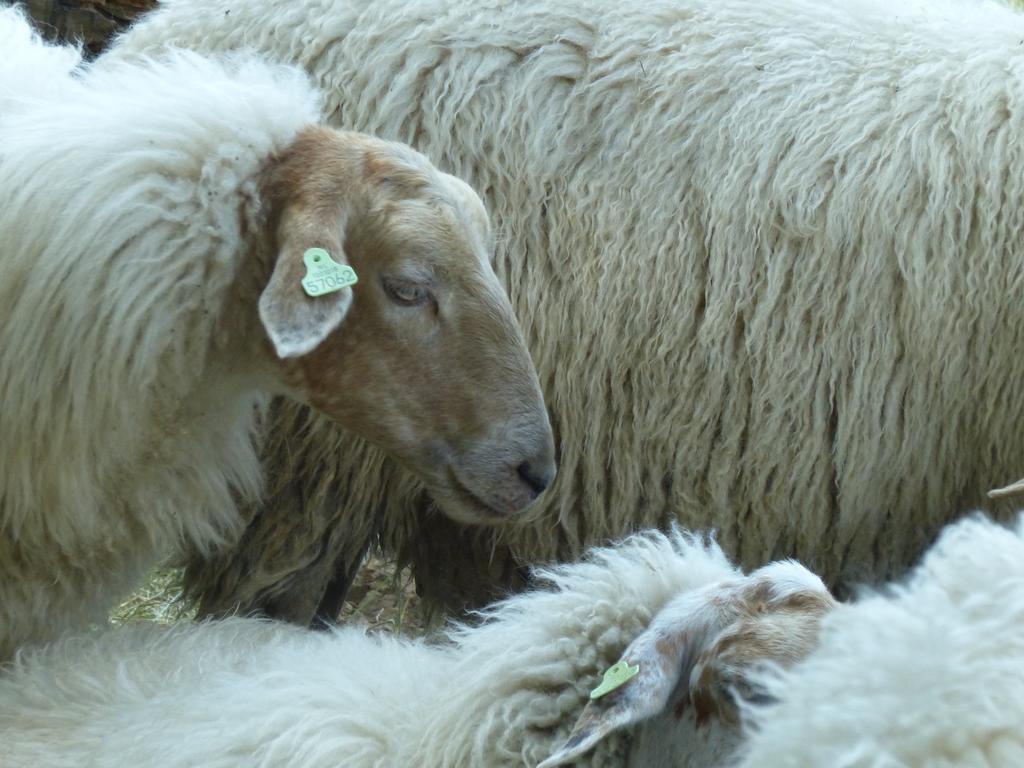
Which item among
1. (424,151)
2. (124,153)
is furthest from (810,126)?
(124,153)

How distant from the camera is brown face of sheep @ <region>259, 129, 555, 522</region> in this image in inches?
129

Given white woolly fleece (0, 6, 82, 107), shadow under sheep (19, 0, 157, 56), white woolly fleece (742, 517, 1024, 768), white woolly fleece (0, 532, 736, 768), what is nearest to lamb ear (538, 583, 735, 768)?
white woolly fleece (0, 532, 736, 768)

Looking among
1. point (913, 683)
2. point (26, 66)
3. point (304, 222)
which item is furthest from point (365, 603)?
point (913, 683)

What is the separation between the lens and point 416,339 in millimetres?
3326

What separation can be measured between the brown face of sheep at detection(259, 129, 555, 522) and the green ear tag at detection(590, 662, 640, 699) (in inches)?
32.0

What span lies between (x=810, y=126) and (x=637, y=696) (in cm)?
202

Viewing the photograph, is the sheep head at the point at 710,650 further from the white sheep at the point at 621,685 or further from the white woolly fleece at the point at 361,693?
the white woolly fleece at the point at 361,693

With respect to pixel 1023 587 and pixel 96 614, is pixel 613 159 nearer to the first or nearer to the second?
pixel 96 614

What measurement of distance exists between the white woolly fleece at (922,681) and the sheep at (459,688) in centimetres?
32

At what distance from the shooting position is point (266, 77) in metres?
3.64

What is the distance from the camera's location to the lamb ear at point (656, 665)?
260cm

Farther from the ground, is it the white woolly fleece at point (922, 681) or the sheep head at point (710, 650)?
the white woolly fleece at point (922, 681)

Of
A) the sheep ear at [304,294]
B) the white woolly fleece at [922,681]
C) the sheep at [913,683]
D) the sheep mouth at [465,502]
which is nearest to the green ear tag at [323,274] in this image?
the sheep ear at [304,294]

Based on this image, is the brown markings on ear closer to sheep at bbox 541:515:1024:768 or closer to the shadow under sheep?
sheep at bbox 541:515:1024:768
